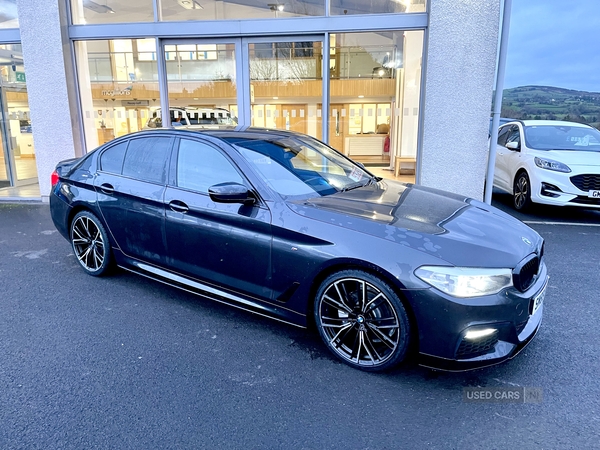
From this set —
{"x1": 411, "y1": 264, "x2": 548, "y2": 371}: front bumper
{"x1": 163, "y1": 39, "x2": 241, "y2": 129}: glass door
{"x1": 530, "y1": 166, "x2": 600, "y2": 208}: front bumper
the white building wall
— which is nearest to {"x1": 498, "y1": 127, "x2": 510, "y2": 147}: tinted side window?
{"x1": 530, "y1": 166, "x2": 600, "y2": 208}: front bumper

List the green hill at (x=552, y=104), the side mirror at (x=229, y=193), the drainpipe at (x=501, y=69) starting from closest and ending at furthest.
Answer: the side mirror at (x=229, y=193)
the drainpipe at (x=501, y=69)
the green hill at (x=552, y=104)

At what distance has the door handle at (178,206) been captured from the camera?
11.3ft

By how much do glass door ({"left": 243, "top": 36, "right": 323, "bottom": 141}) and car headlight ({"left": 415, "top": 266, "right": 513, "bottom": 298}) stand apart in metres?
5.47

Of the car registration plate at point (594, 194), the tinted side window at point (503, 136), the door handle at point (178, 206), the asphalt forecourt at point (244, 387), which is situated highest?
the tinted side window at point (503, 136)

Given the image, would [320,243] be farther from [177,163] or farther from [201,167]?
[177,163]

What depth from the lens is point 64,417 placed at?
7.77 feet

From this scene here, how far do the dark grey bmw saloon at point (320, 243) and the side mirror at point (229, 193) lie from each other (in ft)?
0.03

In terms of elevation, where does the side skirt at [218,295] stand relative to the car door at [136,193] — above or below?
below

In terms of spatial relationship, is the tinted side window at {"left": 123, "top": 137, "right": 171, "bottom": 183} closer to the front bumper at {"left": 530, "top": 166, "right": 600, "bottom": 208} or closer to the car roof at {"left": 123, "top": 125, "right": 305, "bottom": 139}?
the car roof at {"left": 123, "top": 125, "right": 305, "bottom": 139}

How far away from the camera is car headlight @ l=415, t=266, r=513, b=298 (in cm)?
245

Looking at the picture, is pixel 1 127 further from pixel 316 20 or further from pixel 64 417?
pixel 64 417

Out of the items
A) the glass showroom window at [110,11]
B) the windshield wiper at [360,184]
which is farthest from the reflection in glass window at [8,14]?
the windshield wiper at [360,184]

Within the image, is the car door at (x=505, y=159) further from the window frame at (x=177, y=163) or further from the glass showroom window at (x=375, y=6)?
the window frame at (x=177, y=163)

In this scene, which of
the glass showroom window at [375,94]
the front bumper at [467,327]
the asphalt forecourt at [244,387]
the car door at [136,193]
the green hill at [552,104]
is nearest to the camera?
the asphalt forecourt at [244,387]
